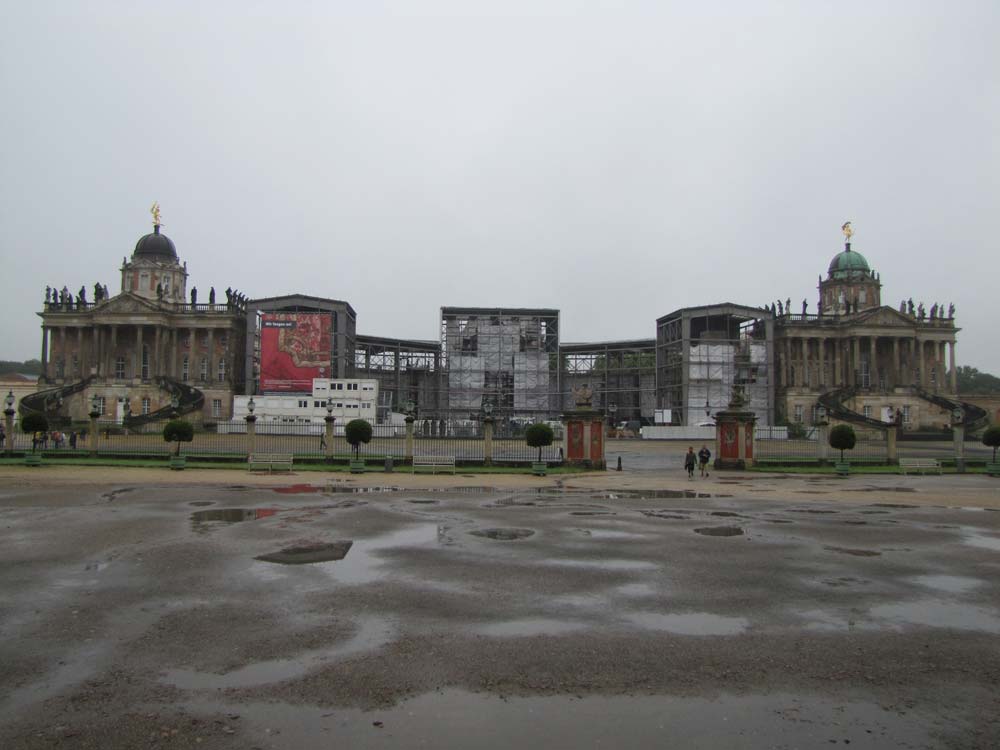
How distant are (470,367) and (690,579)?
67.9 meters

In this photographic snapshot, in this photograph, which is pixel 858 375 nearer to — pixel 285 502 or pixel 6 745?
pixel 285 502

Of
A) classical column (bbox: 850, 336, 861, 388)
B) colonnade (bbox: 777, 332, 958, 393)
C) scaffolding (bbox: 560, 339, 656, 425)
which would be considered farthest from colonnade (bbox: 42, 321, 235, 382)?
classical column (bbox: 850, 336, 861, 388)

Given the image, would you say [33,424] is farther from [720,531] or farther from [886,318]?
[886,318]

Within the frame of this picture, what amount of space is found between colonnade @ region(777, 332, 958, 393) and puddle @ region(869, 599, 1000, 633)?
Result: 273 ft

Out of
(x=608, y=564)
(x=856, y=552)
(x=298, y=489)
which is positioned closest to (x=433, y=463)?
(x=298, y=489)

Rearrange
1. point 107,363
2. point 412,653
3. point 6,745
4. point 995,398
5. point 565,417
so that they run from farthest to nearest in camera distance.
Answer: point 995,398 → point 107,363 → point 565,417 → point 412,653 → point 6,745

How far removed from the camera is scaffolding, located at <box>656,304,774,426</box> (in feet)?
259

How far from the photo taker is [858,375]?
90000 millimetres

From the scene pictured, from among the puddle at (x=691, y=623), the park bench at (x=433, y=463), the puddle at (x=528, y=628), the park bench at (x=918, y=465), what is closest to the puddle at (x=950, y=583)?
the puddle at (x=691, y=623)

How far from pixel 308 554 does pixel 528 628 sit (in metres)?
5.89

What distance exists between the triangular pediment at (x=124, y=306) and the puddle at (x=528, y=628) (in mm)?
84781

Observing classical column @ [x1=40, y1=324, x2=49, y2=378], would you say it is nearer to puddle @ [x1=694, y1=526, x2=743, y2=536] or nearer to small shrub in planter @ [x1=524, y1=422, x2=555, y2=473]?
small shrub in planter @ [x1=524, y1=422, x2=555, y2=473]

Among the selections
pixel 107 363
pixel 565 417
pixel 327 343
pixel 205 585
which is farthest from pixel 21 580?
pixel 107 363

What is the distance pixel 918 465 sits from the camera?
3847 cm
